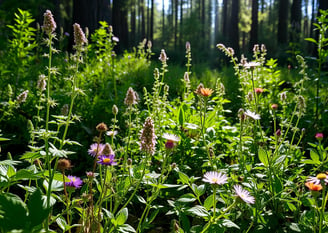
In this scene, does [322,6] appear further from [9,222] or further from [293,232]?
[9,222]

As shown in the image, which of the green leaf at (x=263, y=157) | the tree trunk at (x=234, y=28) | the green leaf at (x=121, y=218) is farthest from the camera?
the tree trunk at (x=234, y=28)

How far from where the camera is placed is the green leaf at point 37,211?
792 mm

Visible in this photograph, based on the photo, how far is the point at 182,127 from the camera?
2.40 metres

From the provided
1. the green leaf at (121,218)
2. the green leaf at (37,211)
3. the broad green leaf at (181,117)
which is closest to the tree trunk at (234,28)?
the broad green leaf at (181,117)

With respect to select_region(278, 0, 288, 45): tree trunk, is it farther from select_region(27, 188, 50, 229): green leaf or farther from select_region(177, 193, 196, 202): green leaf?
select_region(27, 188, 50, 229): green leaf

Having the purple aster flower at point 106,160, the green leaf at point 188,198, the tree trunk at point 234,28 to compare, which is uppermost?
the tree trunk at point 234,28

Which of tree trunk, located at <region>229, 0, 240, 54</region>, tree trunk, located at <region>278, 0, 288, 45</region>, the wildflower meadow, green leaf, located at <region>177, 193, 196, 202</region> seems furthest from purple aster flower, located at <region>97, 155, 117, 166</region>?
tree trunk, located at <region>278, 0, 288, 45</region>

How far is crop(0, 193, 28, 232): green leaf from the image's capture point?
775 millimetres

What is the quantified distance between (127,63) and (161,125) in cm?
291

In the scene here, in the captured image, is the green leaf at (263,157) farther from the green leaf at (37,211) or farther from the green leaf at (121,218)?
the green leaf at (37,211)

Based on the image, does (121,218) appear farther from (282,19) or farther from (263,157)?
(282,19)

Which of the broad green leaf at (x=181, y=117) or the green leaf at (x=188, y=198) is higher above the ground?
the broad green leaf at (x=181, y=117)

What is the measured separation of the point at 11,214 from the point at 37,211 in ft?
0.20

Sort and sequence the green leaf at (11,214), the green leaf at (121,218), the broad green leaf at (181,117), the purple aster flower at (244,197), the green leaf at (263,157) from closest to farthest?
the green leaf at (11,214), the purple aster flower at (244,197), the green leaf at (121,218), the green leaf at (263,157), the broad green leaf at (181,117)
